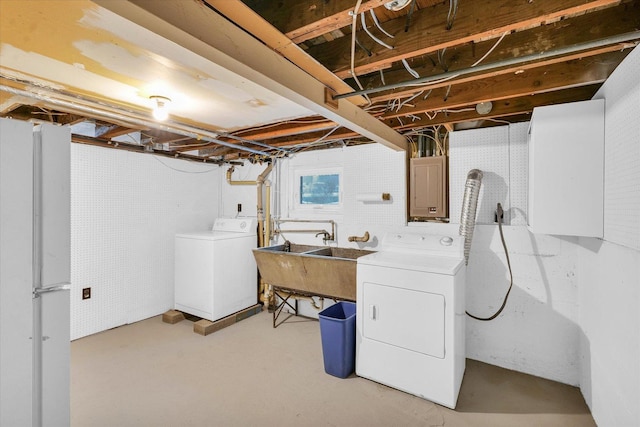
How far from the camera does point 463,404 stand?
2.22 m

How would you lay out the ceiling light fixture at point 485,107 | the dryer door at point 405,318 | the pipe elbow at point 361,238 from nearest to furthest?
1. the dryer door at point 405,318
2. the ceiling light fixture at point 485,107
3. the pipe elbow at point 361,238

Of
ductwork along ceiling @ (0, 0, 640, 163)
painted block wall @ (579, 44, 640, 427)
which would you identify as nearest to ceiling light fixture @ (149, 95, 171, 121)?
ductwork along ceiling @ (0, 0, 640, 163)

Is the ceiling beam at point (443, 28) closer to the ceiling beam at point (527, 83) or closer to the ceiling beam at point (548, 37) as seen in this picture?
the ceiling beam at point (548, 37)

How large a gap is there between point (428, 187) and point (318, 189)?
137 centimetres

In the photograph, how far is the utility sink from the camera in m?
2.85

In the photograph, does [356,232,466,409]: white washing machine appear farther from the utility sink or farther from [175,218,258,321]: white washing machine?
[175,218,258,321]: white washing machine

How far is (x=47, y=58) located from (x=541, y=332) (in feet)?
12.6

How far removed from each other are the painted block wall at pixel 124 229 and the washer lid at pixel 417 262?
2775 mm

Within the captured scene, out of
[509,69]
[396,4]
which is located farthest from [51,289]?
[509,69]

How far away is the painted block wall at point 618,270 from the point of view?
4.61 feet

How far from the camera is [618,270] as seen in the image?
1.63m

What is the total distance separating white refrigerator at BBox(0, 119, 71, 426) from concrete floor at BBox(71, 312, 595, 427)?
3.85 ft

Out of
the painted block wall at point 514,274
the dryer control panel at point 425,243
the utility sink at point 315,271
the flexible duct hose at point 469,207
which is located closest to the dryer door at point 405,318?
the utility sink at point 315,271

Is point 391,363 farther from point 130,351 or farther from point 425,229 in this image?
point 130,351
